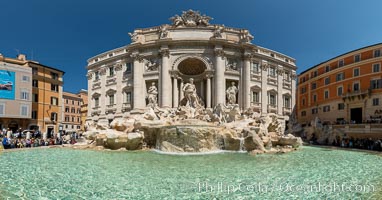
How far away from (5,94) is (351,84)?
54.4m

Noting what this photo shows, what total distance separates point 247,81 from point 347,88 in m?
17.5

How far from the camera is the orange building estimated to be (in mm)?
29828

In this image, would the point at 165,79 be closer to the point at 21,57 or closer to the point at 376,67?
the point at 21,57

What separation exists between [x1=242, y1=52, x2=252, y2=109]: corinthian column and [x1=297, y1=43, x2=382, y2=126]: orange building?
1376 cm

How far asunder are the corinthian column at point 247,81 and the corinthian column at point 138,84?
589 inches

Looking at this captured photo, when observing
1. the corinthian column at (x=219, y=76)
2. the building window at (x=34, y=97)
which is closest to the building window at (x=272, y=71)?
the corinthian column at (x=219, y=76)

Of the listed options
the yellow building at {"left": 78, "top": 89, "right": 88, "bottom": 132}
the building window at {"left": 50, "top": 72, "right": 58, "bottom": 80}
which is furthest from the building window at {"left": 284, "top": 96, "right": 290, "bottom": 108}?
the yellow building at {"left": 78, "top": 89, "right": 88, "bottom": 132}

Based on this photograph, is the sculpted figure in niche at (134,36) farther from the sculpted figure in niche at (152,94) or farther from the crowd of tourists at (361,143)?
the crowd of tourists at (361,143)

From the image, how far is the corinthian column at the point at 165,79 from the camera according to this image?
94.5ft

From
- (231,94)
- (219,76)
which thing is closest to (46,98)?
(219,76)

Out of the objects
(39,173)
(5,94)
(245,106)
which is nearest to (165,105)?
(245,106)

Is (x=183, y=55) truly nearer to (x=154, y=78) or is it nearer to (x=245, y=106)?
(x=154, y=78)

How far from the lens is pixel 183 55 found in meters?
29.7

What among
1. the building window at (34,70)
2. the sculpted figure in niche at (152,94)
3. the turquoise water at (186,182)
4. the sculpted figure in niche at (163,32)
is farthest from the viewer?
the building window at (34,70)
